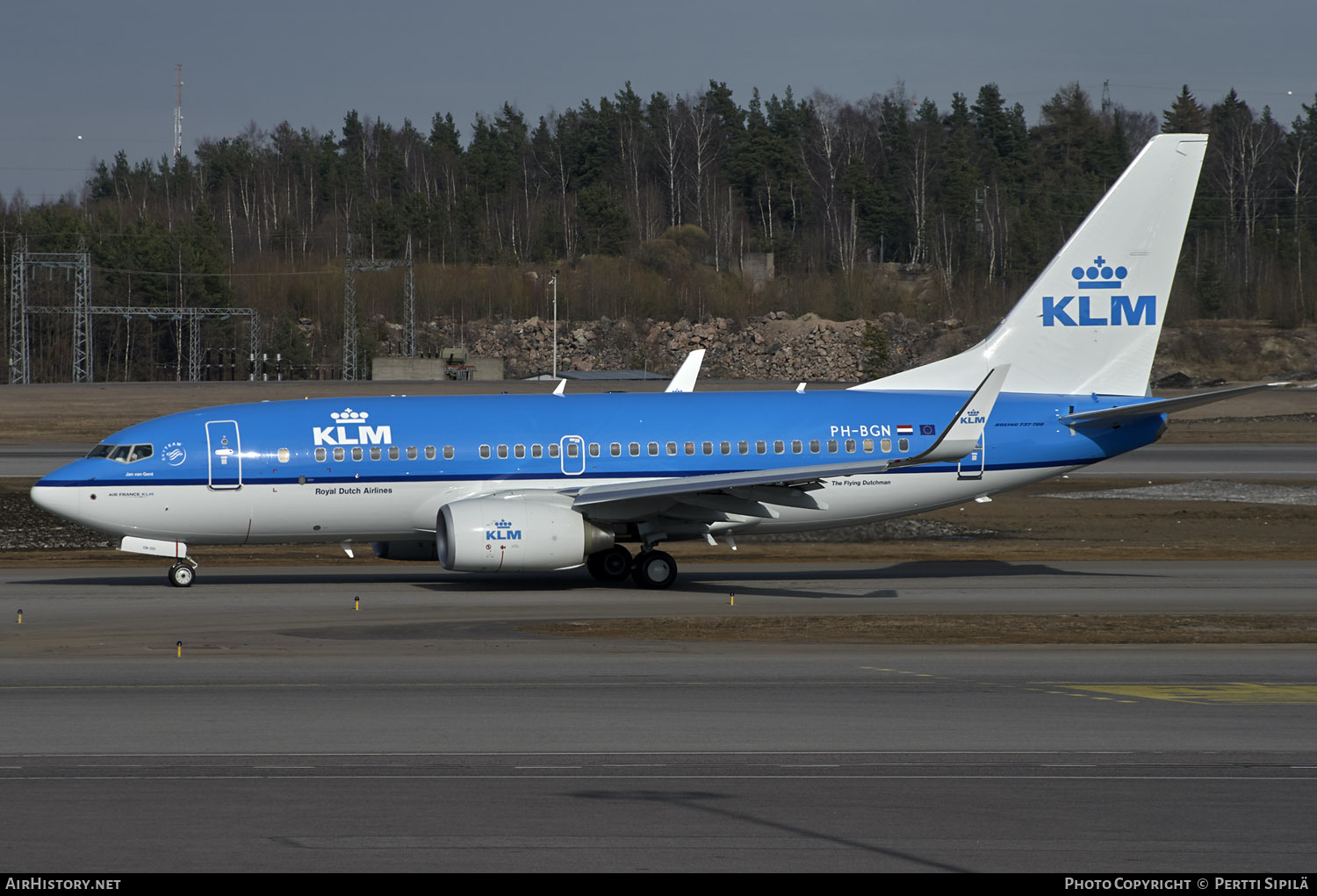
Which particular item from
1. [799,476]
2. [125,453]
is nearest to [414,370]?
[125,453]

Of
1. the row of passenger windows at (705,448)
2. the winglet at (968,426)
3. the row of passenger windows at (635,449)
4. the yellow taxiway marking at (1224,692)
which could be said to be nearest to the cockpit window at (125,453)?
the row of passenger windows at (635,449)

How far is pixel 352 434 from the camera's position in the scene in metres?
27.6

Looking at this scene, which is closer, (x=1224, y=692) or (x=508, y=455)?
(x=1224, y=692)

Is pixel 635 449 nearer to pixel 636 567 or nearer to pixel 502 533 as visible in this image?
pixel 636 567

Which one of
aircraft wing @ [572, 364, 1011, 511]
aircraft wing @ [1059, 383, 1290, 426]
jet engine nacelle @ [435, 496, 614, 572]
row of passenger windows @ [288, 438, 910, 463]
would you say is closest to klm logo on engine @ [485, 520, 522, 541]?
jet engine nacelle @ [435, 496, 614, 572]

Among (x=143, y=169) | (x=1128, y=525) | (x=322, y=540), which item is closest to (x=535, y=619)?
(x=322, y=540)

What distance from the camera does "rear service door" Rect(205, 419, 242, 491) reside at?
88.6 ft

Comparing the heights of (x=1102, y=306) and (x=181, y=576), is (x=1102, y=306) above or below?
above

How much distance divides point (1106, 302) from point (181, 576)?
21.2m

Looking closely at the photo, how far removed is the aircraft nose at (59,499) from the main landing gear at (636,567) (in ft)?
33.8

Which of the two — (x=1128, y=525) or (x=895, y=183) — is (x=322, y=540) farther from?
(x=895, y=183)

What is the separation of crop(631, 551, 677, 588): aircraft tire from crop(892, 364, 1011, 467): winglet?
538 centimetres

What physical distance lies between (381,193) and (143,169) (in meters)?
40.7

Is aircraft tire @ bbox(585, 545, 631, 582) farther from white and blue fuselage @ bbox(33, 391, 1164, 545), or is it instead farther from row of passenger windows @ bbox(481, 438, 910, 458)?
row of passenger windows @ bbox(481, 438, 910, 458)
